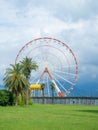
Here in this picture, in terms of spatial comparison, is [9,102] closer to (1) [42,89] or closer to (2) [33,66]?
(2) [33,66]

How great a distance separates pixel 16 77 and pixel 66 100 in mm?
70107

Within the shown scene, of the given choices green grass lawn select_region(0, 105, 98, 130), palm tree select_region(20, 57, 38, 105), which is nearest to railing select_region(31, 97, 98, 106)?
palm tree select_region(20, 57, 38, 105)

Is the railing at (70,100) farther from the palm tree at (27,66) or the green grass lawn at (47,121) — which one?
the green grass lawn at (47,121)

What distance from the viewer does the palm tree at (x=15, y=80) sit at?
106188 mm

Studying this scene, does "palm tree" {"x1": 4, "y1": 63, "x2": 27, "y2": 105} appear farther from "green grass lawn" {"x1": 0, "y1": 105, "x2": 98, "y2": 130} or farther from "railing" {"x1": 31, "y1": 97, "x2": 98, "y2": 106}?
"railing" {"x1": 31, "y1": 97, "x2": 98, "y2": 106}

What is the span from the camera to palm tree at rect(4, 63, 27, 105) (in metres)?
106

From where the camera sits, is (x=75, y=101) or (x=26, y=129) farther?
(x=75, y=101)

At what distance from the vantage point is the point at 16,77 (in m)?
107

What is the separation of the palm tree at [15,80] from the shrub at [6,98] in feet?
7.23

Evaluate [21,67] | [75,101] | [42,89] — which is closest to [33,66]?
[21,67]

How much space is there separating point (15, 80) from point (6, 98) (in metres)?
6.91

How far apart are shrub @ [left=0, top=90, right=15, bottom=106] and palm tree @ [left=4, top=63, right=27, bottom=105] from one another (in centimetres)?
220

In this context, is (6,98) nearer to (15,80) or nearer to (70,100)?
(15,80)

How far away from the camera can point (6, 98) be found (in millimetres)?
109875
